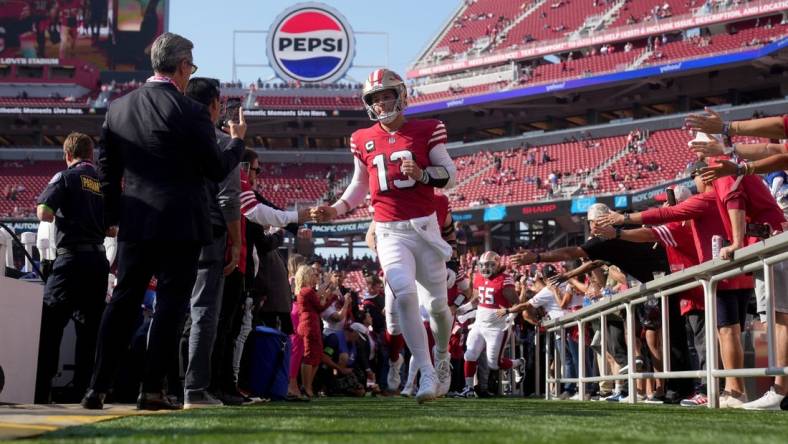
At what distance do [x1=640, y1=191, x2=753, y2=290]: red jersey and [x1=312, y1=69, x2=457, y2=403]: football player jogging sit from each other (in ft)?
6.05

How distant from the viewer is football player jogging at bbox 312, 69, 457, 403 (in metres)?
6.52

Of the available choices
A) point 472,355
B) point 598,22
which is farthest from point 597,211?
point 598,22

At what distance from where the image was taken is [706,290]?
6684 mm

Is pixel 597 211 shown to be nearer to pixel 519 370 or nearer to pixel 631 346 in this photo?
pixel 631 346

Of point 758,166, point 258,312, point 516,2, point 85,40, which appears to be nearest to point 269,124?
point 85,40

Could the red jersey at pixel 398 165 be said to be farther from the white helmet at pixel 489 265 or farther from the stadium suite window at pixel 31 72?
the stadium suite window at pixel 31 72

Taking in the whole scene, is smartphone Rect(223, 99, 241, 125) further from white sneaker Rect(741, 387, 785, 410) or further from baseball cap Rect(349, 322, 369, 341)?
baseball cap Rect(349, 322, 369, 341)

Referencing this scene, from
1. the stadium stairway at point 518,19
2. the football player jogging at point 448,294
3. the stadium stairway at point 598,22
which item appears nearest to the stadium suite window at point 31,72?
the stadium stairway at point 518,19

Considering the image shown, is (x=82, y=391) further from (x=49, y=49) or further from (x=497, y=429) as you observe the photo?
(x=49, y=49)

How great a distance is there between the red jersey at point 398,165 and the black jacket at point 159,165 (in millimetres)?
1331

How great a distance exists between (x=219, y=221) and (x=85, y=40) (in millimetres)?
52484

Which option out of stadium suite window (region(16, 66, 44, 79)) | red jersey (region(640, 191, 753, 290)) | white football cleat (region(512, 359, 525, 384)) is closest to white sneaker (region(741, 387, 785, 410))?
red jersey (region(640, 191, 753, 290))

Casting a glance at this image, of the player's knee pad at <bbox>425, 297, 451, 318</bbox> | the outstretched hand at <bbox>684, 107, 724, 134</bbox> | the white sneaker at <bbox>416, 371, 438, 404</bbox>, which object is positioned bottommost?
the white sneaker at <bbox>416, 371, 438, 404</bbox>

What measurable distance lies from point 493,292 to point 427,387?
640 cm
